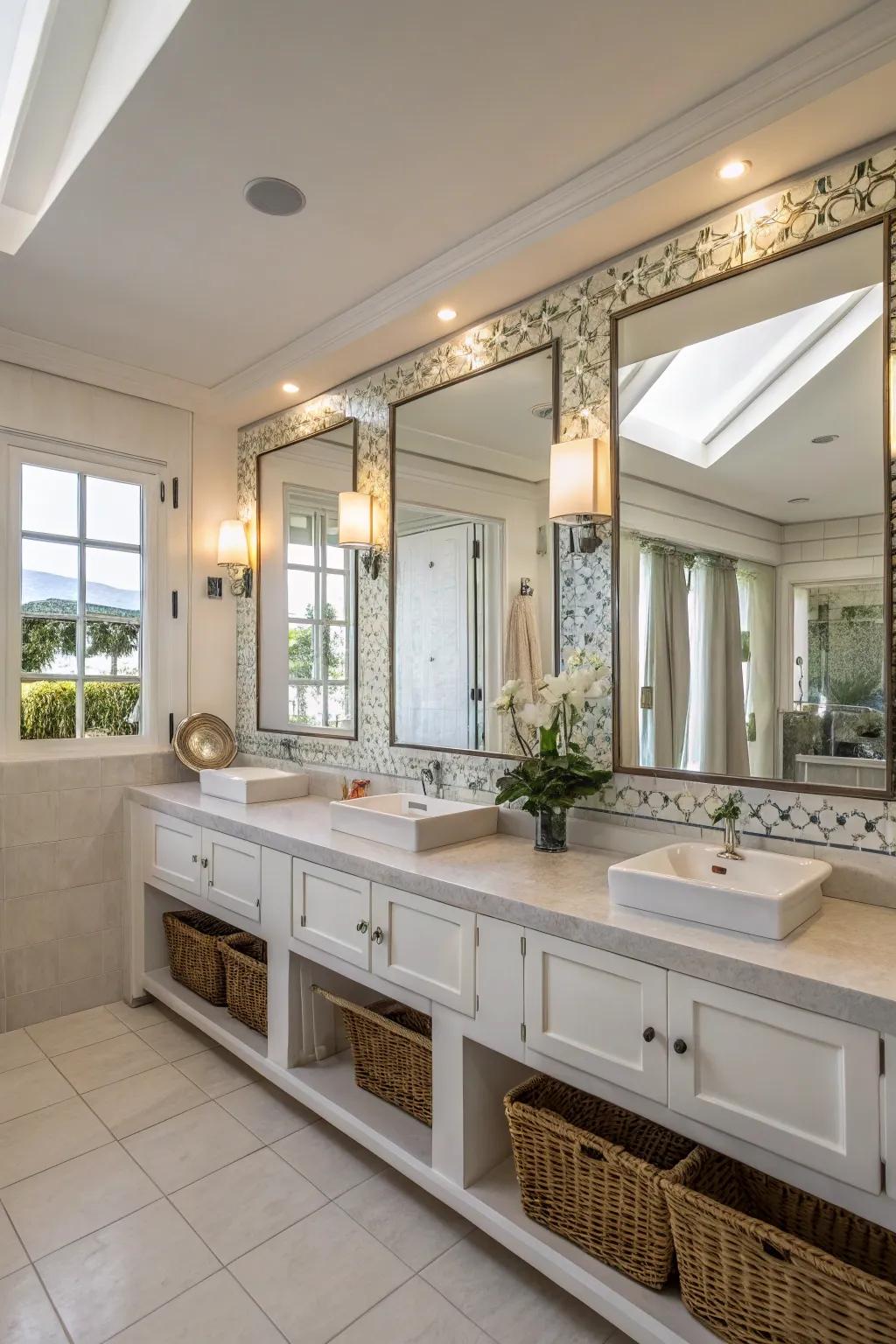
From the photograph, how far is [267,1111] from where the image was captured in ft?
8.07

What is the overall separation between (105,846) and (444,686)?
5.57 ft

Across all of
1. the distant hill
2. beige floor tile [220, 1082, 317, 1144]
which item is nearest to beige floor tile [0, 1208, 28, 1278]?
beige floor tile [220, 1082, 317, 1144]

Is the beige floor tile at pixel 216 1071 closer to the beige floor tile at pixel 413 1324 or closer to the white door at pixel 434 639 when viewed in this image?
the beige floor tile at pixel 413 1324

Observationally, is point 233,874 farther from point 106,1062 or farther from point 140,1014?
point 140,1014

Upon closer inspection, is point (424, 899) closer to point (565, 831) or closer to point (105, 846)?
point (565, 831)

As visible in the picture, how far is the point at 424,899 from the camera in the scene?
1.92 m

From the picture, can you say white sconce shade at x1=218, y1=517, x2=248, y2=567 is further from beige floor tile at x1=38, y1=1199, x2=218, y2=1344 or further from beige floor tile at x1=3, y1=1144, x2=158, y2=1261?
beige floor tile at x1=38, y1=1199, x2=218, y2=1344

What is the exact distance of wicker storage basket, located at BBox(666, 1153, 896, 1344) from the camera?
1.25 metres

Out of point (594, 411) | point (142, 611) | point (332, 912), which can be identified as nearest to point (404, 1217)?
point (332, 912)

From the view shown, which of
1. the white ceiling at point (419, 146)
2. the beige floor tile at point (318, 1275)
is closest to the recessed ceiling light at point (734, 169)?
the white ceiling at point (419, 146)

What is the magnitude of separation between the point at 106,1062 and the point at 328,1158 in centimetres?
104

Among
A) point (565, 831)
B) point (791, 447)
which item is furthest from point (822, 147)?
point (565, 831)

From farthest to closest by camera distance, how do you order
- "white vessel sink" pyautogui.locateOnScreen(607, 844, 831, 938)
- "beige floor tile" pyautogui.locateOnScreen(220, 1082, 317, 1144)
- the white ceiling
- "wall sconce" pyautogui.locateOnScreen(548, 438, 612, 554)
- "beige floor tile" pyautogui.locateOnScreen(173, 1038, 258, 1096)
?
1. "beige floor tile" pyautogui.locateOnScreen(173, 1038, 258, 1096)
2. "beige floor tile" pyautogui.locateOnScreen(220, 1082, 317, 1144)
3. "wall sconce" pyautogui.locateOnScreen(548, 438, 612, 554)
4. the white ceiling
5. "white vessel sink" pyautogui.locateOnScreen(607, 844, 831, 938)

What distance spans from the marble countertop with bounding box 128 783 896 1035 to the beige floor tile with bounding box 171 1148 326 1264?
844mm
